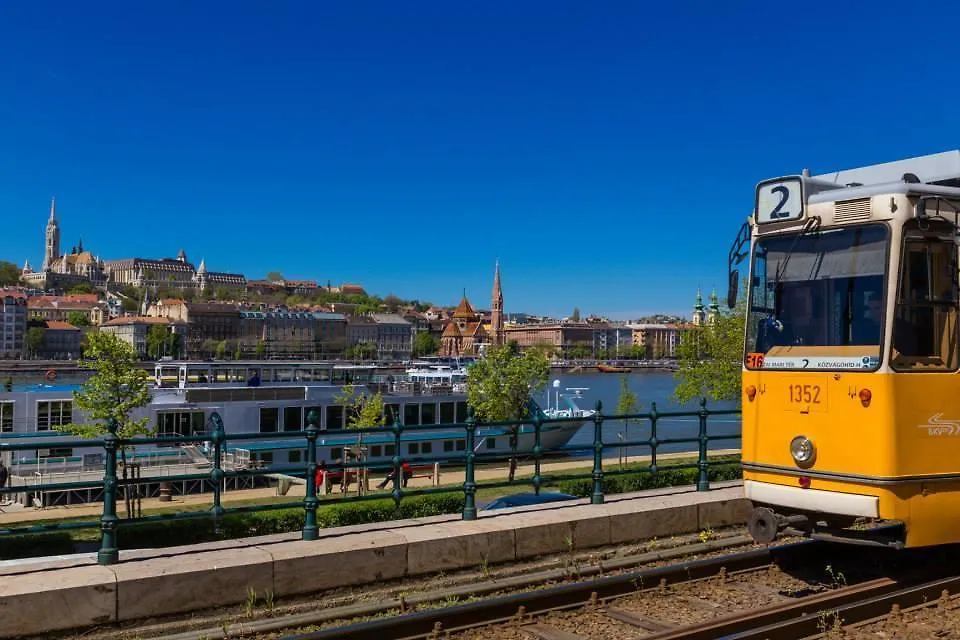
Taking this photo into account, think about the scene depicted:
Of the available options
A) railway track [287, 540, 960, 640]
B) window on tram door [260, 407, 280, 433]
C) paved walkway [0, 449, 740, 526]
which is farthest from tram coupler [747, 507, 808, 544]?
window on tram door [260, 407, 280, 433]

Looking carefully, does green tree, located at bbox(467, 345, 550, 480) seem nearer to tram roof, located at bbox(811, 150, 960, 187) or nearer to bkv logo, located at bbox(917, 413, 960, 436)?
tram roof, located at bbox(811, 150, 960, 187)

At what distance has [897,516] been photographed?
24.7 feet

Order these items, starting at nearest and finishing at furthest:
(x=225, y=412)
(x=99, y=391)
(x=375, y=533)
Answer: (x=375, y=533) < (x=99, y=391) < (x=225, y=412)

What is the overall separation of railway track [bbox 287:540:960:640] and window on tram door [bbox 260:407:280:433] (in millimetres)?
32496

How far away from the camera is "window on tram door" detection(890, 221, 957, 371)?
7.62 m

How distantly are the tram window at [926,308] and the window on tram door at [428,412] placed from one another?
38.2 metres

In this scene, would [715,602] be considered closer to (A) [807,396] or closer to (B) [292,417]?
(A) [807,396]

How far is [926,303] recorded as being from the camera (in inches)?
302

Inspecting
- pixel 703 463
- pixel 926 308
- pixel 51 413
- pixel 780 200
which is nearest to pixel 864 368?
pixel 926 308

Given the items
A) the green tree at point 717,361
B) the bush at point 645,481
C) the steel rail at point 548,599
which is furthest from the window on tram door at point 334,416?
the steel rail at point 548,599

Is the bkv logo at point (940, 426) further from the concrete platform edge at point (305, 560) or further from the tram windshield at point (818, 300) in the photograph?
the concrete platform edge at point (305, 560)

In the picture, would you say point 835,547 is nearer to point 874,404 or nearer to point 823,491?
point 823,491

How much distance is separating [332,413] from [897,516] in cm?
3584

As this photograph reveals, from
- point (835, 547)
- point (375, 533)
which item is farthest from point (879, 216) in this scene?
point (375, 533)
